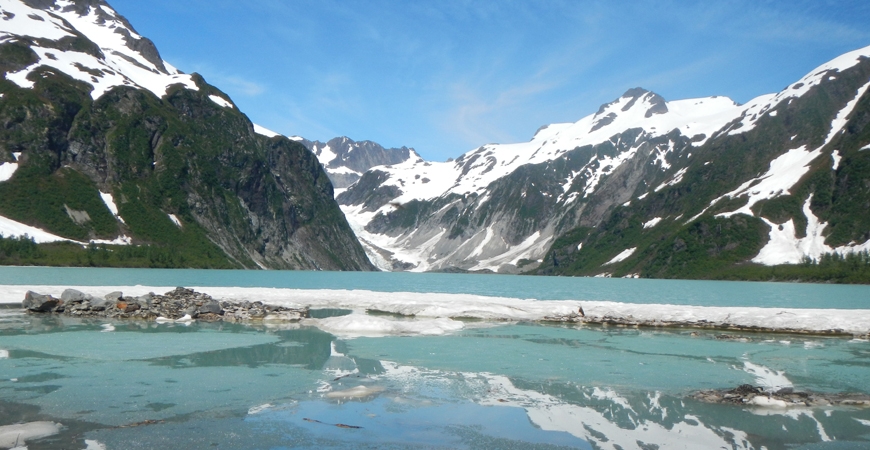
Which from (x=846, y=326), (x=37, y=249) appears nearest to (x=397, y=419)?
(x=846, y=326)

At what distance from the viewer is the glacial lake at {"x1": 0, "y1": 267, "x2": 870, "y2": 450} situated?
1278 centimetres

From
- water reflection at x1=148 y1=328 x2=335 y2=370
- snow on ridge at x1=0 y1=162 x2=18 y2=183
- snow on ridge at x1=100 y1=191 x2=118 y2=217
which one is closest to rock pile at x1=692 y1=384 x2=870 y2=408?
water reflection at x1=148 y1=328 x2=335 y2=370

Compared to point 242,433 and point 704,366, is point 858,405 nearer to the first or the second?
point 704,366

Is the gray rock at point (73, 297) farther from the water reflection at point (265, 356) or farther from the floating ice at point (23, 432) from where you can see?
the floating ice at point (23, 432)

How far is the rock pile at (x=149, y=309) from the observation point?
36.1m

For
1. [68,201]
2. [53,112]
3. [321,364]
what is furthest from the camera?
[53,112]

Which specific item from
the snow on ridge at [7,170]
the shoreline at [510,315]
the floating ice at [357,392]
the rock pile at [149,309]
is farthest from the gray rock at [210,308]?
the snow on ridge at [7,170]

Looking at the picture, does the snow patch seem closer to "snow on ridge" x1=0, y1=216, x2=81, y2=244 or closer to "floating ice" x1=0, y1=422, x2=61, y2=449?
"snow on ridge" x1=0, y1=216, x2=81, y2=244

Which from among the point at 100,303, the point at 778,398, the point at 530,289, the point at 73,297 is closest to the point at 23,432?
the point at 778,398

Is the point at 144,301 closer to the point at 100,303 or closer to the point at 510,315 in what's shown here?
the point at 100,303

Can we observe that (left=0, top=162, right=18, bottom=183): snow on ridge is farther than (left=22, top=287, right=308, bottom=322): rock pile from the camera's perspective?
Yes

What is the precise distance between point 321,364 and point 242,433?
916 cm

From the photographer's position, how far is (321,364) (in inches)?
858

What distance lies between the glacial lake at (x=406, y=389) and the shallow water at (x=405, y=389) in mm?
65
